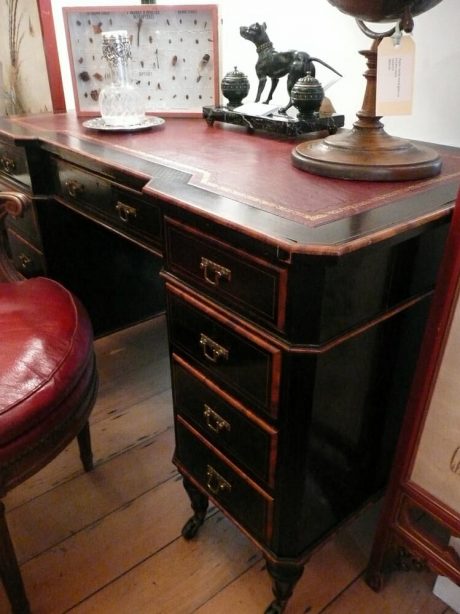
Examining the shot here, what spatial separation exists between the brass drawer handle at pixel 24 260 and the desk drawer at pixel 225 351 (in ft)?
2.89

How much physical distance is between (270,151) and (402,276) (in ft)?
1.50

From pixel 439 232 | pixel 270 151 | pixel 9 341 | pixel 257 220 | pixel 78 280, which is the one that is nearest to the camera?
pixel 257 220

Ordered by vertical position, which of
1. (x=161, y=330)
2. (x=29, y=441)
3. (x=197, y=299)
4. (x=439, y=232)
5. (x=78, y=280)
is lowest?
(x=161, y=330)

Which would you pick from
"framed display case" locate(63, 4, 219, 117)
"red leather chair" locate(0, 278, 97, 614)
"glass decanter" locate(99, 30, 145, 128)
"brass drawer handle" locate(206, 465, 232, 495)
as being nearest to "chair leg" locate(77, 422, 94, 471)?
"red leather chair" locate(0, 278, 97, 614)

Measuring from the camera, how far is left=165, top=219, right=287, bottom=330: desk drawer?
28.8 inches

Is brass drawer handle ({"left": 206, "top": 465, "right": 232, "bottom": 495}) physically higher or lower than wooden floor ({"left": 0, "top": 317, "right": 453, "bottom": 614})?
higher

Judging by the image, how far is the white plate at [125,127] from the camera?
52.5 inches

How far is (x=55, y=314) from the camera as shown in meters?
1.08

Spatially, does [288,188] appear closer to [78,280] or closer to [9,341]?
[9,341]

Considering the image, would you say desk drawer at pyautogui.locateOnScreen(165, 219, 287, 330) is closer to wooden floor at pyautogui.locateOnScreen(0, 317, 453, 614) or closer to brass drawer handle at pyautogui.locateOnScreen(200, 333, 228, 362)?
brass drawer handle at pyautogui.locateOnScreen(200, 333, 228, 362)

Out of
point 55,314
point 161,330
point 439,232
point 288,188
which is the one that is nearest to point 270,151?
point 288,188

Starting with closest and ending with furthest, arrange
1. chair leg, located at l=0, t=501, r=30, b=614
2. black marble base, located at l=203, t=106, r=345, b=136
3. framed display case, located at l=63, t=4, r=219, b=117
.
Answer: chair leg, located at l=0, t=501, r=30, b=614, black marble base, located at l=203, t=106, r=345, b=136, framed display case, located at l=63, t=4, r=219, b=117

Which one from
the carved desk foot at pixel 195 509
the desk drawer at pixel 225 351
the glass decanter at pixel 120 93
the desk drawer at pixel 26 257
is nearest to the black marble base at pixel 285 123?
the glass decanter at pixel 120 93

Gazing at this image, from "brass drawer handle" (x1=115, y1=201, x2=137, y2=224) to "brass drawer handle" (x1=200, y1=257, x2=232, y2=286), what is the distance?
31cm
